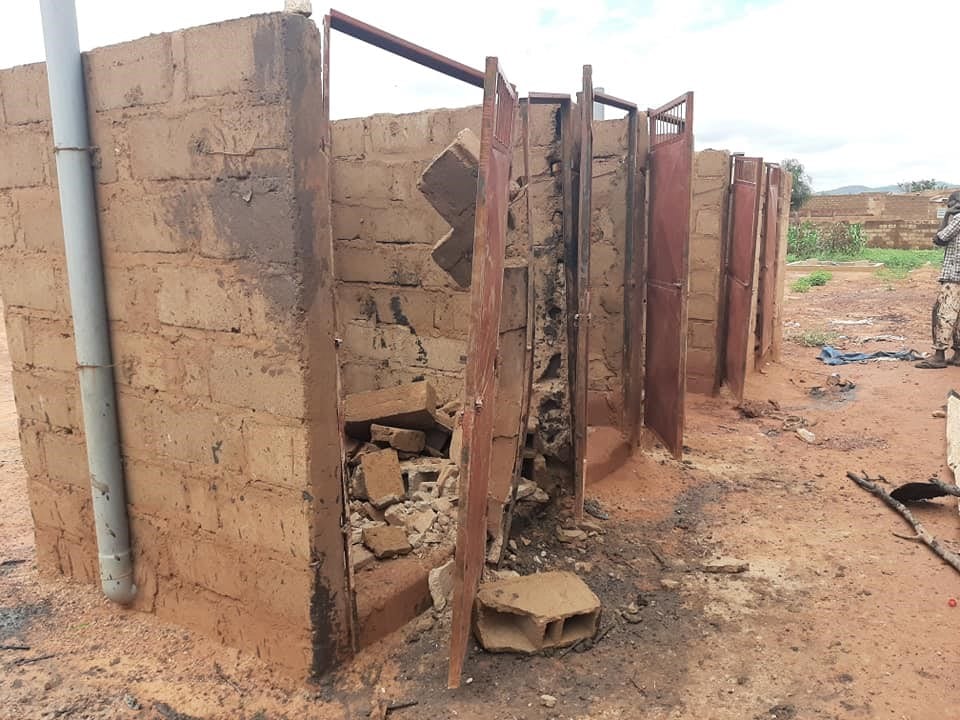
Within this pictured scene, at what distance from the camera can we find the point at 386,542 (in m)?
3.75

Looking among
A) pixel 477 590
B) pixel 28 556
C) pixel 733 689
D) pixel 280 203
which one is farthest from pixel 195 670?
pixel 733 689

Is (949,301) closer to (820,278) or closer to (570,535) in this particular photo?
(570,535)

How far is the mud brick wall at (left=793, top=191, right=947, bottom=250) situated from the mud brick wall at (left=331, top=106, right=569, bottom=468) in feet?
74.8

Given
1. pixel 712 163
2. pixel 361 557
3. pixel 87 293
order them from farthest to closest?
pixel 712 163 → pixel 361 557 → pixel 87 293

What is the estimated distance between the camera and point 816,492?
5406 millimetres

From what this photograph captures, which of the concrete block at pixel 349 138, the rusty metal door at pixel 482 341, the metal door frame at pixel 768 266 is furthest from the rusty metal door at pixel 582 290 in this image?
the metal door frame at pixel 768 266


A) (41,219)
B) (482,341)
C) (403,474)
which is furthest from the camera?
(403,474)

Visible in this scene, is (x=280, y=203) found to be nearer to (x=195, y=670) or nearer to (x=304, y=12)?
(x=304, y=12)

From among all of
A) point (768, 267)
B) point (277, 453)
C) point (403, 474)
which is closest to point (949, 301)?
point (768, 267)

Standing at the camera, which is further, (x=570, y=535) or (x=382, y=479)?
(x=570, y=535)

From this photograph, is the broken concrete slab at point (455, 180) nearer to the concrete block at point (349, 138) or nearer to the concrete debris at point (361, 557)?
the concrete debris at point (361, 557)

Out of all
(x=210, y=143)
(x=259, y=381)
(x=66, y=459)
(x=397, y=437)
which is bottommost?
(x=397, y=437)

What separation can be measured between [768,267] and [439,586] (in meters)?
7.18

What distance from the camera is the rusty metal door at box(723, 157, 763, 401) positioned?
7.68 m
